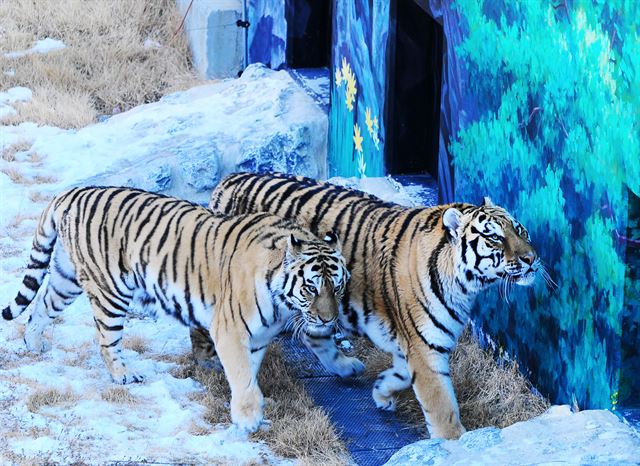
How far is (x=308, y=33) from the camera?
9.69 metres

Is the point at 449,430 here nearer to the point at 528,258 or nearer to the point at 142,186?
the point at 528,258

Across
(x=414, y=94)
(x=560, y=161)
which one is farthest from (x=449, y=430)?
(x=414, y=94)

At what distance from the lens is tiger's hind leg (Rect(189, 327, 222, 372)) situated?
619cm

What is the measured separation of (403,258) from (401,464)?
1.19m

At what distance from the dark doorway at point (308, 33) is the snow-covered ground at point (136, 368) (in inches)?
10.5

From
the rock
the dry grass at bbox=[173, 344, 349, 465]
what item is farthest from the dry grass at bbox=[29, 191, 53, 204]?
the rock

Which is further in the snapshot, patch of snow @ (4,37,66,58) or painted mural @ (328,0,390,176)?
patch of snow @ (4,37,66,58)

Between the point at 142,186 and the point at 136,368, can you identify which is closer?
the point at 136,368

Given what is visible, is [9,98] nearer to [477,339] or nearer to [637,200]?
[477,339]

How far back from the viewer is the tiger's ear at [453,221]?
16.8 ft

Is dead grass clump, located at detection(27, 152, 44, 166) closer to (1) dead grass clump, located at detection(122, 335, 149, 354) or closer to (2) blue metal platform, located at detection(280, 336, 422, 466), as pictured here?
(1) dead grass clump, located at detection(122, 335, 149, 354)

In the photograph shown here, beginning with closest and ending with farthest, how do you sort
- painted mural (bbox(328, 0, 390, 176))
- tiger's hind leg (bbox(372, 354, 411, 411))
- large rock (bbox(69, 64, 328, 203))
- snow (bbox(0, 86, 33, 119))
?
tiger's hind leg (bbox(372, 354, 411, 411)), painted mural (bbox(328, 0, 390, 176)), large rock (bbox(69, 64, 328, 203)), snow (bbox(0, 86, 33, 119))

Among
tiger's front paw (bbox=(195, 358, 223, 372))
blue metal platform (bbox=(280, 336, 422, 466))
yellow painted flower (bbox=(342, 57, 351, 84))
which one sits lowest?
blue metal platform (bbox=(280, 336, 422, 466))

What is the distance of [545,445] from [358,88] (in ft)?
13.7
